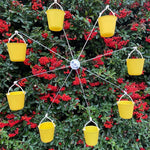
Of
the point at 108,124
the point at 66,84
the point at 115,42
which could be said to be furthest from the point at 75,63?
the point at 108,124

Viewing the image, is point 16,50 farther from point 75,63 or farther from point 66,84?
point 66,84

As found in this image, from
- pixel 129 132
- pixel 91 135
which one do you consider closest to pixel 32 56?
pixel 91 135

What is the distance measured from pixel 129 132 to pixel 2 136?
1.38m

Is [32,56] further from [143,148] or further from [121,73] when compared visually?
[143,148]

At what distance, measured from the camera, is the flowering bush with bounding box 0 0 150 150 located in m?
Result: 1.35

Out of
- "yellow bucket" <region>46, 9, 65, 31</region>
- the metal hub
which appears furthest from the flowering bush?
"yellow bucket" <region>46, 9, 65, 31</region>

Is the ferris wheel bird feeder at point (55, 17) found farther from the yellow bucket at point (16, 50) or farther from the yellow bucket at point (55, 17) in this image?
the yellow bucket at point (16, 50)

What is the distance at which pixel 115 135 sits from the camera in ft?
5.03

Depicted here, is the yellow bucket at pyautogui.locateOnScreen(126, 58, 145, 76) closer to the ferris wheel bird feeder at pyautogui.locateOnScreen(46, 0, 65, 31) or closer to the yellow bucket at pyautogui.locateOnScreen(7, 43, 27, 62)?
the ferris wheel bird feeder at pyautogui.locateOnScreen(46, 0, 65, 31)

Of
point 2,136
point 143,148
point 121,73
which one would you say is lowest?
point 143,148

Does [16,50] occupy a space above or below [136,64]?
above

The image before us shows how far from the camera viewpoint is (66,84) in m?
1.40

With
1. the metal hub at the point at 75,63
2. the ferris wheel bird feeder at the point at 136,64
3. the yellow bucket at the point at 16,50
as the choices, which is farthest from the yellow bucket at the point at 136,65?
the yellow bucket at the point at 16,50

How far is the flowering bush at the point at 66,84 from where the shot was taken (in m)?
1.35
